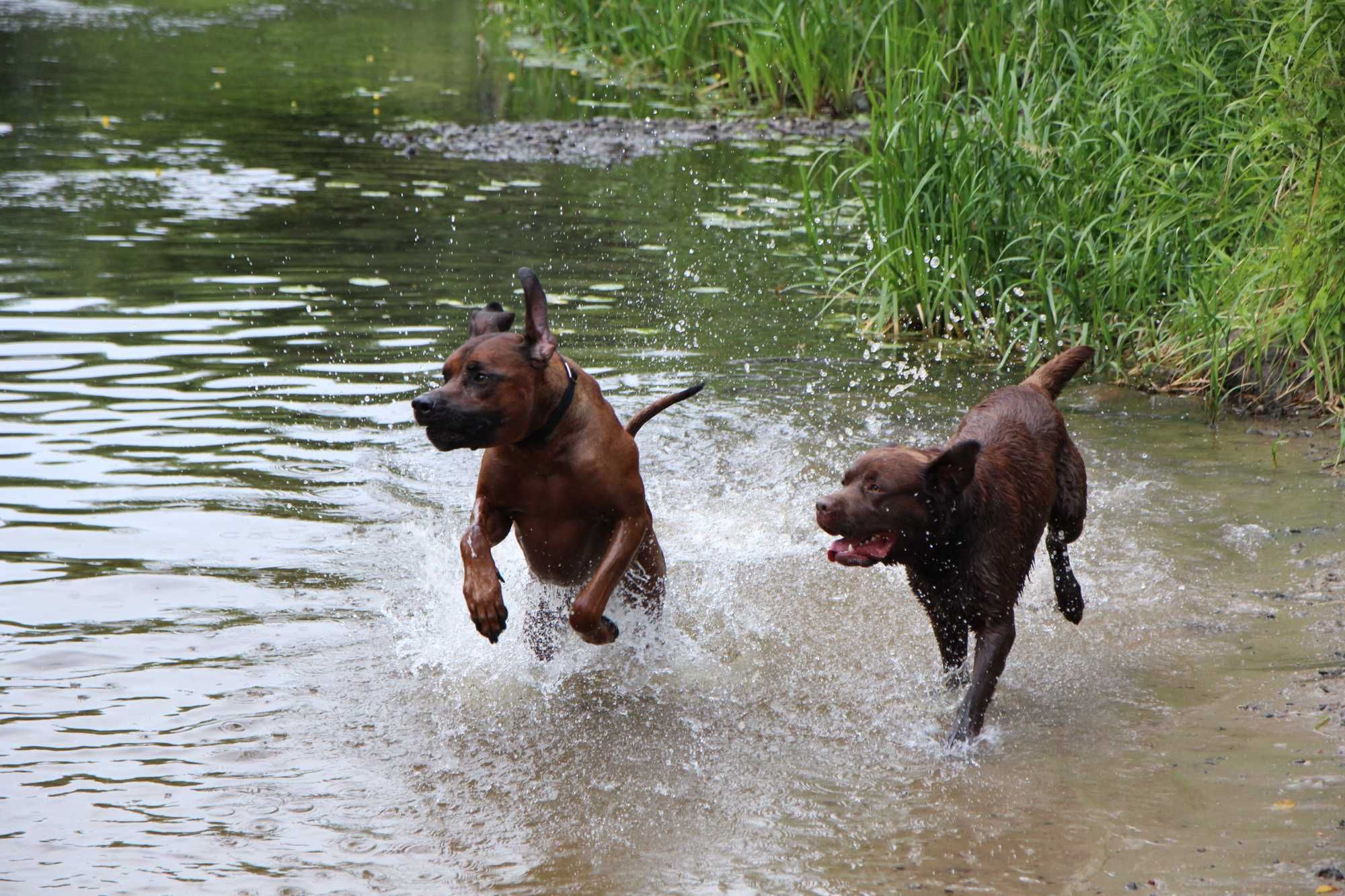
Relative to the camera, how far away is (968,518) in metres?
4.70

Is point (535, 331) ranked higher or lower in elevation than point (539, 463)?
higher

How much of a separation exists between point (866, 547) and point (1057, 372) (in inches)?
56.8

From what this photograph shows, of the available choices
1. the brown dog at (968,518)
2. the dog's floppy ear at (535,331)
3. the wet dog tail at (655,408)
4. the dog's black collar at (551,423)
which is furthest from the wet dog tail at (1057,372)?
the dog's floppy ear at (535,331)

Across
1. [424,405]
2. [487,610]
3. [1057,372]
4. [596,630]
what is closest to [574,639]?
[596,630]

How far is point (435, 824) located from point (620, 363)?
15.9ft

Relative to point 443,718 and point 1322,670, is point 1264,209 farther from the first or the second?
point 443,718

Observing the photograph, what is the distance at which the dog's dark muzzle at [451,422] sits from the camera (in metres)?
4.56

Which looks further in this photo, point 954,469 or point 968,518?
point 968,518

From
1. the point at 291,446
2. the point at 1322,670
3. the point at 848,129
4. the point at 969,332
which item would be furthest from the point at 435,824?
the point at 848,129

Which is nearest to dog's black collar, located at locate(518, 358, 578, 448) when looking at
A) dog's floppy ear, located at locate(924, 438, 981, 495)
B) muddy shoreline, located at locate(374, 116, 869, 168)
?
dog's floppy ear, located at locate(924, 438, 981, 495)

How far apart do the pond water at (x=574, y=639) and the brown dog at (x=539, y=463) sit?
1.35 ft

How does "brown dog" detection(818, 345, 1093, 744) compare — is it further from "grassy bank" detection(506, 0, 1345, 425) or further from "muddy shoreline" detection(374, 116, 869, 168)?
"muddy shoreline" detection(374, 116, 869, 168)

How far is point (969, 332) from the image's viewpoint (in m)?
8.84

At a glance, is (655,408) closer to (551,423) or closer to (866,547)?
(551,423)
